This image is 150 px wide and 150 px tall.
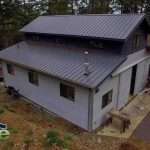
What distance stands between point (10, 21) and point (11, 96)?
44.3 ft

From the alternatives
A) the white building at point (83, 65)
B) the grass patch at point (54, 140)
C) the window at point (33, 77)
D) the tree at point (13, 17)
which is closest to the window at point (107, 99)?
the white building at point (83, 65)

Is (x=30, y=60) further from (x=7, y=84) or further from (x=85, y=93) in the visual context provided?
(x=85, y=93)

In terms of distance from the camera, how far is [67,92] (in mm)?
10609

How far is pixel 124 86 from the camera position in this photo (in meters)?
12.6

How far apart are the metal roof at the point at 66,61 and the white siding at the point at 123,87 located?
1.81m

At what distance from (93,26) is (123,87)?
4771 mm

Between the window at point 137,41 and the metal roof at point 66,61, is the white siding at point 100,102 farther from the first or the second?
the window at point 137,41

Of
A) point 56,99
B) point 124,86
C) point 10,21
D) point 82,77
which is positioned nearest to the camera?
point 82,77

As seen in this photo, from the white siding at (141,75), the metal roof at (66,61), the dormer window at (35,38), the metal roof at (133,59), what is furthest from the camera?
the dormer window at (35,38)

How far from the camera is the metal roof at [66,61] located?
9495 mm

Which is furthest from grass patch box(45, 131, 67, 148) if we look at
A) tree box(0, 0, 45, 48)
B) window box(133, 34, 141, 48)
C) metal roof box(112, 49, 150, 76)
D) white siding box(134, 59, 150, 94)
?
tree box(0, 0, 45, 48)

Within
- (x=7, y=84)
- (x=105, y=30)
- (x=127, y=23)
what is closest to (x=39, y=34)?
(x=7, y=84)

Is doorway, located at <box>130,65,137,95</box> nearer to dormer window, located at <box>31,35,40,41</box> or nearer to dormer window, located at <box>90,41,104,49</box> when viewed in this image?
dormer window, located at <box>90,41,104,49</box>

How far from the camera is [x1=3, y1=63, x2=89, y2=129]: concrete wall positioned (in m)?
9.94
